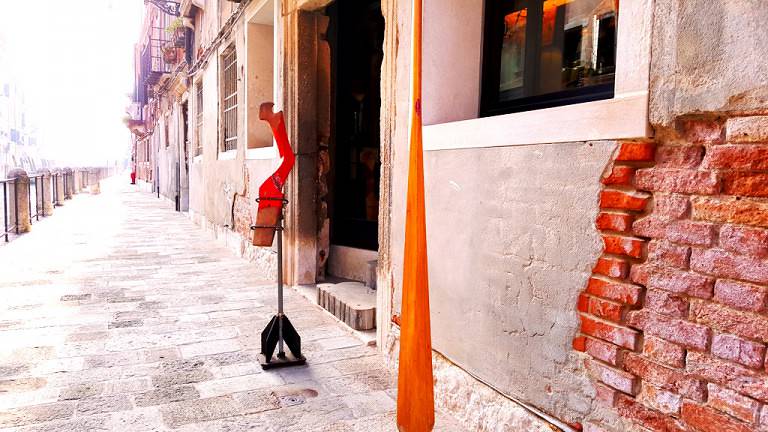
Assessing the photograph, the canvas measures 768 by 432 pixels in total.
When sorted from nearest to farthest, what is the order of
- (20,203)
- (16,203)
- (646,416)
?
(646,416) → (16,203) → (20,203)

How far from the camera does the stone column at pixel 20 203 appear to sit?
1005 cm

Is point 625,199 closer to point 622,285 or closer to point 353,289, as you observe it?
point 622,285

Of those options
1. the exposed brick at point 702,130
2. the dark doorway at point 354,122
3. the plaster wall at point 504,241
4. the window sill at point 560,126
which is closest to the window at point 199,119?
the dark doorway at point 354,122

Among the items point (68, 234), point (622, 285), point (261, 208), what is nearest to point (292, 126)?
point (261, 208)

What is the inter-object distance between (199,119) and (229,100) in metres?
3.54

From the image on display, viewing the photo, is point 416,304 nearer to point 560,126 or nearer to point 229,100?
point 560,126

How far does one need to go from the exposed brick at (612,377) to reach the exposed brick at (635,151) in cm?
78

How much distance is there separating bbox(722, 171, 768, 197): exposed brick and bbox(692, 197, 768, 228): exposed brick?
0.02m

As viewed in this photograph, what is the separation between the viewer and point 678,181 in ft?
5.81

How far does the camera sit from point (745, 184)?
62.2 inches

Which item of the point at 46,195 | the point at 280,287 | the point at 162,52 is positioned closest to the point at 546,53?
the point at 280,287

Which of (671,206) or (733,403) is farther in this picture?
(671,206)

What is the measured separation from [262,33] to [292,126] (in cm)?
235

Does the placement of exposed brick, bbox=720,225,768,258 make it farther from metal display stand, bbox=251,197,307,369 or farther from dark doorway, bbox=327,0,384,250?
dark doorway, bbox=327,0,384,250
